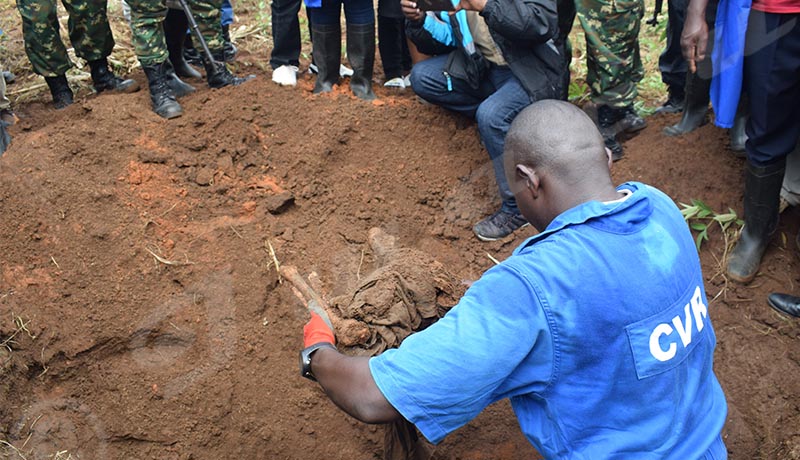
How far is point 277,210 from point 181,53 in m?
1.82

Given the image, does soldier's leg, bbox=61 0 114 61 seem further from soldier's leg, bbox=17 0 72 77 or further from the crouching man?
the crouching man

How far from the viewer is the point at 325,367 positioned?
1818mm

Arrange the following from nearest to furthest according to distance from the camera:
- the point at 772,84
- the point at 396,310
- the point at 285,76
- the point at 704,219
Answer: the point at 396,310 < the point at 772,84 < the point at 704,219 < the point at 285,76

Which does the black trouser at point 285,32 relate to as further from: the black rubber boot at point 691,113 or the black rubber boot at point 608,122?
the black rubber boot at point 691,113

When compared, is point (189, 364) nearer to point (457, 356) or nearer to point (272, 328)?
point (272, 328)

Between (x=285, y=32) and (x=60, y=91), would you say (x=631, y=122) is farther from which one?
(x=60, y=91)

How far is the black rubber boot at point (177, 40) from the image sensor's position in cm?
447

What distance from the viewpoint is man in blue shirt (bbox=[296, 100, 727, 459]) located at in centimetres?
154

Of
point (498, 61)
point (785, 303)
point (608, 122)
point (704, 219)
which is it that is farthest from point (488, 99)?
point (785, 303)

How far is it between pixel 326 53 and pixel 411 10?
77cm

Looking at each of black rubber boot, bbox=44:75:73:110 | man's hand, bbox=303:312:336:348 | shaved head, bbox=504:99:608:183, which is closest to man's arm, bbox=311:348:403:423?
man's hand, bbox=303:312:336:348

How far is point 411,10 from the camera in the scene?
149 inches

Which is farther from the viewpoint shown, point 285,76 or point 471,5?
point 285,76

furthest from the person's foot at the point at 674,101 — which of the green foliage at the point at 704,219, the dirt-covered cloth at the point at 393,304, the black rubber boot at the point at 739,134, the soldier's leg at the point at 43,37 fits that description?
the soldier's leg at the point at 43,37
